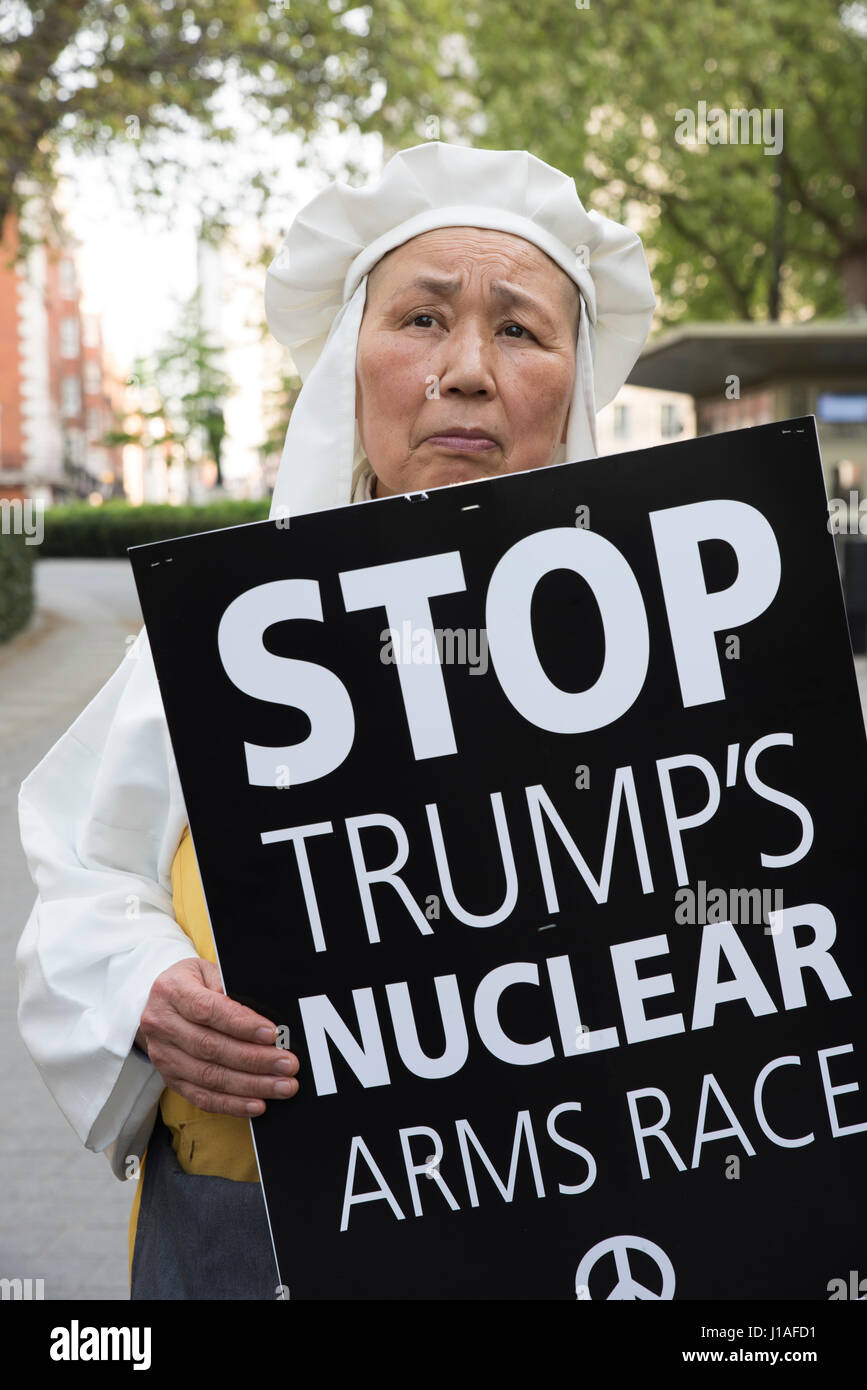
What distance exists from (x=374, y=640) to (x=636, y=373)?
17186mm

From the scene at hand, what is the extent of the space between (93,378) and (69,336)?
8.92 meters

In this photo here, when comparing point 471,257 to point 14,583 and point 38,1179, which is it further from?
point 14,583

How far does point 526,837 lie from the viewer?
156cm

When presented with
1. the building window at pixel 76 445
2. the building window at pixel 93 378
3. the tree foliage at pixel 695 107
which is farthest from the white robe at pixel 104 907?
the building window at pixel 93 378

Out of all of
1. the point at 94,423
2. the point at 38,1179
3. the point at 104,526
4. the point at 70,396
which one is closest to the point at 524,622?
the point at 38,1179

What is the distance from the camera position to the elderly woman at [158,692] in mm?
1637

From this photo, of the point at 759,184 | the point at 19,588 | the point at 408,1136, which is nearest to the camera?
the point at 408,1136

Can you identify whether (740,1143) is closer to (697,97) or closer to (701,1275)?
(701,1275)

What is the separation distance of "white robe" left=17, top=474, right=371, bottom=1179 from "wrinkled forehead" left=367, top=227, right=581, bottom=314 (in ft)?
1.93

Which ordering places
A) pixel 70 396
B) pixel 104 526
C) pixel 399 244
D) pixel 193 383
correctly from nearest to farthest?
pixel 399 244
pixel 104 526
pixel 193 383
pixel 70 396

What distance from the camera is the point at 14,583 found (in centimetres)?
1477

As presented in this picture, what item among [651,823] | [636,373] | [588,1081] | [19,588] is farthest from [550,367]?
[636,373]

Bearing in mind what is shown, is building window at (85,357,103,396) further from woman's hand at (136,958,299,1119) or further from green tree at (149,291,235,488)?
woman's hand at (136,958,299,1119)

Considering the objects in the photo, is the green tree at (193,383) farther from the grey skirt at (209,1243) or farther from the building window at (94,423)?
the grey skirt at (209,1243)
